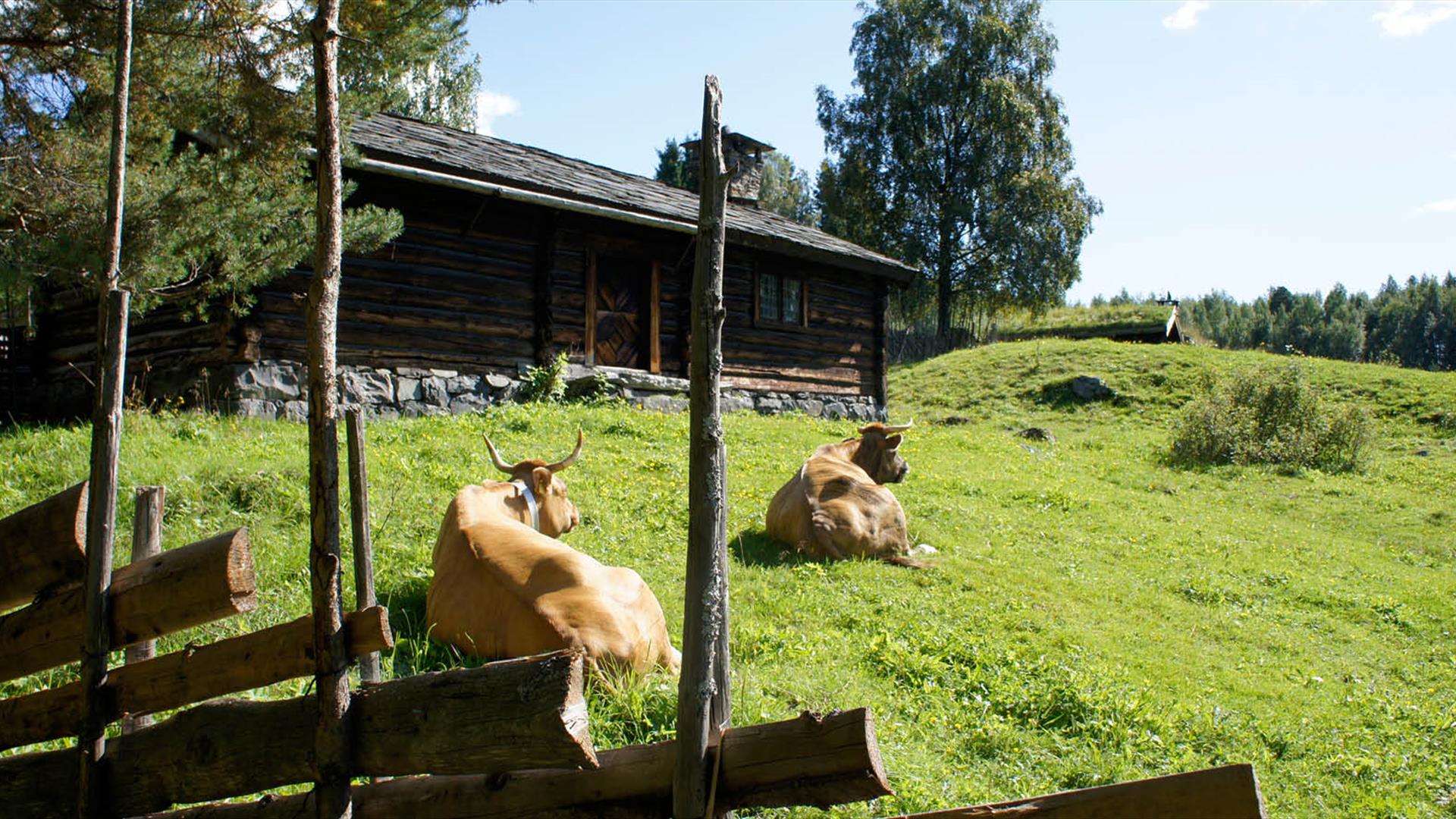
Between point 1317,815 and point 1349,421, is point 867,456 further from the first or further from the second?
point 1349,421

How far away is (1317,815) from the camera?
457cm

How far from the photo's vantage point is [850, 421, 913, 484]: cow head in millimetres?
9766

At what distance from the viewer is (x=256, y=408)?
11.6 metres

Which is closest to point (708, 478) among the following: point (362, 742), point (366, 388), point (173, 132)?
point (362, 742)

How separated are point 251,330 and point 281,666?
10274 mm

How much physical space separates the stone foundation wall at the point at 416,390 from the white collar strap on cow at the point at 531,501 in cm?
362

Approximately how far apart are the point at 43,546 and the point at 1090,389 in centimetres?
2480

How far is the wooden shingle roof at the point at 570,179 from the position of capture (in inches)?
537

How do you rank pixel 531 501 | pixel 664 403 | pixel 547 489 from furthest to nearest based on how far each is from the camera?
pixel 664 403 → pixel 547 489 → pixel 531 501

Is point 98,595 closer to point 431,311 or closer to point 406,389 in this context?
point 406,389

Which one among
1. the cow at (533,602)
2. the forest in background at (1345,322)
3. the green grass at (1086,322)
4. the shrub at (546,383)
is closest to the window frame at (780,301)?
the shrub at (546,383)

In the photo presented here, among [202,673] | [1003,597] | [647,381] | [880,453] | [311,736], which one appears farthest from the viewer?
[647,381]

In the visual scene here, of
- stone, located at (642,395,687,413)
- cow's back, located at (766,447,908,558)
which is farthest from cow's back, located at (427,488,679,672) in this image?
stone, located at (642,395,687,413)

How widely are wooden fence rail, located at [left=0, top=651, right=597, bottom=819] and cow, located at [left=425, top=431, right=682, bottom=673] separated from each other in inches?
69.6
